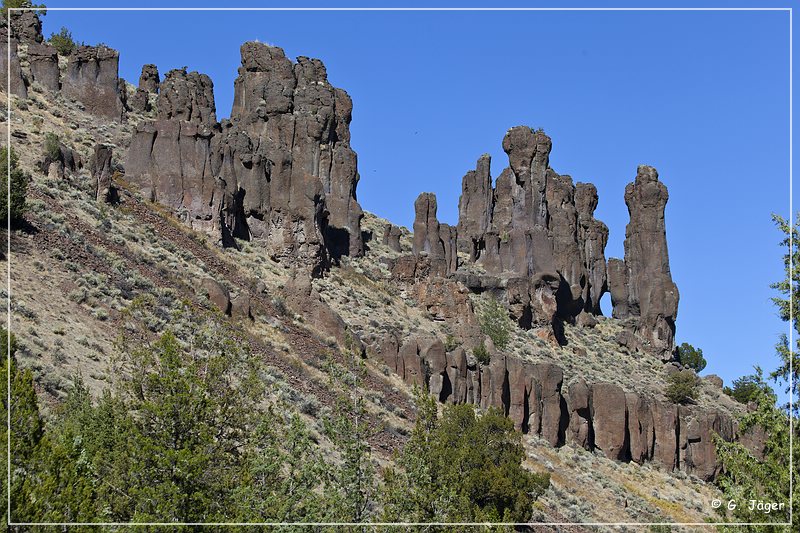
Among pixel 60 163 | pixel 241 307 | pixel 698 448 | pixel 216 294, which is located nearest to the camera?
pixel 216 294

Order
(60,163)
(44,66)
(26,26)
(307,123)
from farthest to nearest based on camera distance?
1. (26,26)
2. (44,66)
3. (307,123)
4. (60,163)

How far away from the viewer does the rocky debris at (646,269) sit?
97562 mm

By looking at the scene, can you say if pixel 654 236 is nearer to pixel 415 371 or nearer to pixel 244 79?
pixel 244 79

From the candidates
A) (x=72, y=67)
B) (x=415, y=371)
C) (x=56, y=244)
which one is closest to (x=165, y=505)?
(x=56, y=244)

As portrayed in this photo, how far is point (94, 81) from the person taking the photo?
87.9m

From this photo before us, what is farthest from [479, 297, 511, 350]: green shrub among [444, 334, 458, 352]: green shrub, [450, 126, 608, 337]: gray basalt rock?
[450, 126, 608, 337]: gray basalt rock

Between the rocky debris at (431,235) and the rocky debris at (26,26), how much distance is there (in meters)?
28.8

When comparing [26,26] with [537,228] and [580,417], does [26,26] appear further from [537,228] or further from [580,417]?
[580,417]

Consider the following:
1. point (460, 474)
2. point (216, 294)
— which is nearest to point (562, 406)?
point (216, 294)

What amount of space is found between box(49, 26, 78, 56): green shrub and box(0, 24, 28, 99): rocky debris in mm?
17016

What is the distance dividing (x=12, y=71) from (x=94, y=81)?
7513mm

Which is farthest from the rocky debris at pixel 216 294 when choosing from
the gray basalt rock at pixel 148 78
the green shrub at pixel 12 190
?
the gray basalt rock at pixel 148 78

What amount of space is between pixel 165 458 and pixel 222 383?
11.0 feet

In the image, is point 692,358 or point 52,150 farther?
point 692,358
